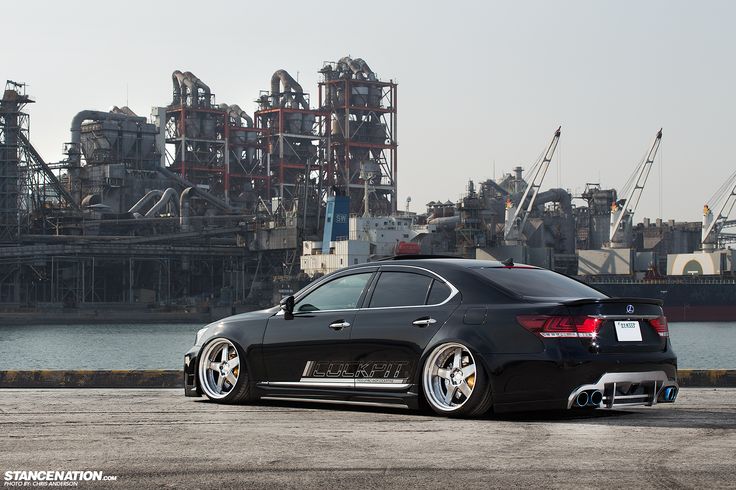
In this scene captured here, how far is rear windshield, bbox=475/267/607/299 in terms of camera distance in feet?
29.0

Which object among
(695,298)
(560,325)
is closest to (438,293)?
(560,325)

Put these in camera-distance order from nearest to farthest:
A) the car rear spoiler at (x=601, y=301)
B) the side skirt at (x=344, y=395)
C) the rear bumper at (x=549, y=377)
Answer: the rear bumper at (x=549, y=377) → the car rear spoiler at (x=601, y=301) → the side skirt at (x=344, y=395)

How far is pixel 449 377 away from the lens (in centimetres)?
864

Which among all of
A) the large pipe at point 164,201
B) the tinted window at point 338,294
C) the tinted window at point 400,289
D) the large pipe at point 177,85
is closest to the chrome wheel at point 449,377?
the tinted window at point 400,289

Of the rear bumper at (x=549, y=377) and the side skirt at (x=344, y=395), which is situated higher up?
the rear bumper at (x=549, y=377)

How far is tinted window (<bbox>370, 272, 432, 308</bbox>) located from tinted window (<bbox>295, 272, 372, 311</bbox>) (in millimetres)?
163

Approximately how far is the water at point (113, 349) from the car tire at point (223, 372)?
36913 mm

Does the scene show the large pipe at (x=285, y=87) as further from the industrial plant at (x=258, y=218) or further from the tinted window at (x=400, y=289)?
the tinted window at (x=400, y=289)

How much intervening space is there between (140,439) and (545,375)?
2.80 metres

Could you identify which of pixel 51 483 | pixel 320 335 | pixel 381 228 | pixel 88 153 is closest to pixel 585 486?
pixel 51 483

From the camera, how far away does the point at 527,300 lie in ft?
28.2

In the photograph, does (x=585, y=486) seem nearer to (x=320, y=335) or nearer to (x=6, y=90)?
(x=320, y=335)

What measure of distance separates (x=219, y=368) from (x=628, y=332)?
3428 millimetres

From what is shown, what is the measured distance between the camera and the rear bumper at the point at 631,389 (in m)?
8.31
